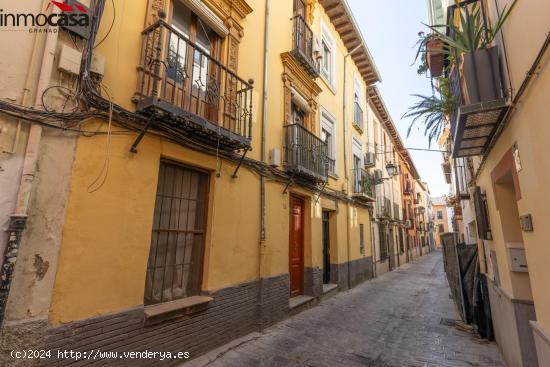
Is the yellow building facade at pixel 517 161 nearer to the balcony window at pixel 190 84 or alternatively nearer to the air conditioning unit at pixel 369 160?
the balcony window at pixel 190 84

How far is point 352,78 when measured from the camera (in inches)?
487

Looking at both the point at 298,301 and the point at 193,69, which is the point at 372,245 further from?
the point at 193,69

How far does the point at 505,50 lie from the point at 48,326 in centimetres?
542

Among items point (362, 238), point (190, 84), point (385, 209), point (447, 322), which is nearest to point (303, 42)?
point (190, 84)

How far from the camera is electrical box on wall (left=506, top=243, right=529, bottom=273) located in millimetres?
3482

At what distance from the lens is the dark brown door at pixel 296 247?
24.5 feet

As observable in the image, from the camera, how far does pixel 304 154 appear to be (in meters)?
7.27

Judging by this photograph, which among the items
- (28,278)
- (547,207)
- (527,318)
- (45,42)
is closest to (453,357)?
(527,318)

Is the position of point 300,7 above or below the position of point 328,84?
above

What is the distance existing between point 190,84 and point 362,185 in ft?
30.1

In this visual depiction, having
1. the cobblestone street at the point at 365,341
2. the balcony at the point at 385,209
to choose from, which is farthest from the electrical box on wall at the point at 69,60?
the balcony at the point at 385,209

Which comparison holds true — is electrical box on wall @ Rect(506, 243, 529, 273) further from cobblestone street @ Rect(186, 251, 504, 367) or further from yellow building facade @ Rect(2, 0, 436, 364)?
yellow building facade @ Rect(2, 0, 436, 364)

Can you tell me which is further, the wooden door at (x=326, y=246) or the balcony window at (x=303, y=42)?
the wooden door at (x=326, y=246)

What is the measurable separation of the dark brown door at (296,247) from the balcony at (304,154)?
92cm
